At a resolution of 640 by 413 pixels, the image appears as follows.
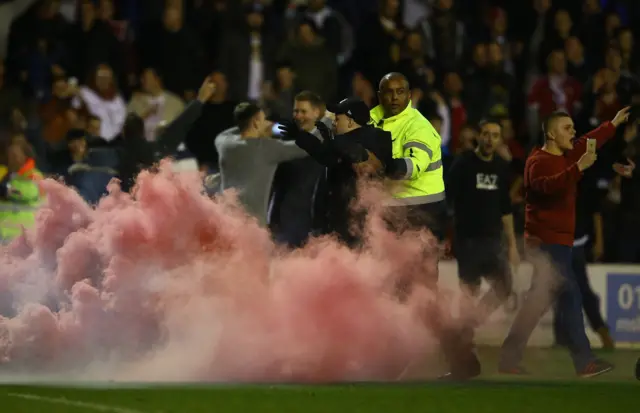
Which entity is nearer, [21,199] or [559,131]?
[559,131]

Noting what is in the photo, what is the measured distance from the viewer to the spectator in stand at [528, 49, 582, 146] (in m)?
16.6

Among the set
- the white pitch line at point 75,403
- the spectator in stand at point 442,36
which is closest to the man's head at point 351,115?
the white pitch line at point 75,403

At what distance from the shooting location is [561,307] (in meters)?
10.6

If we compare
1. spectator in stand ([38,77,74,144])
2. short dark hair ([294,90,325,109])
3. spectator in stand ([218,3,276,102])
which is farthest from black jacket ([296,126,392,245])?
spectator in stand ([38,77,74,144])

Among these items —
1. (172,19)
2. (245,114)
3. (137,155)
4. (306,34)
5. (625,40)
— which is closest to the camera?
(245,114)

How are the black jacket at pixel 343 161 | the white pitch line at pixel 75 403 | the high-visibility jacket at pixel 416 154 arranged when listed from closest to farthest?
the white pitch line at pixel 75 403
the black jacket at pixel 343 161
the high-visibility jacket at pixel 416 154

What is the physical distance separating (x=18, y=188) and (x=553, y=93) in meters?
6.67

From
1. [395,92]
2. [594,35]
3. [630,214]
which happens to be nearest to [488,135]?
[395,92]

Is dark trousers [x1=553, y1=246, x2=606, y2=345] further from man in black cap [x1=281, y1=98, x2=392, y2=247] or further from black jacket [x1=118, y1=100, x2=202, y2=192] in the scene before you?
black jacket [x1=118, y1=100, x2=202, y2=192]

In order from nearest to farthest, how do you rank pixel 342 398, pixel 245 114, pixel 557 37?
1. pixel 342 398
2. pixel 245 114
3. pixel 557 37

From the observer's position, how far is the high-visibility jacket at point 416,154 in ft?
31.2

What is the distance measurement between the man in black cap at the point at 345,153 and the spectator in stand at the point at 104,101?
20.0ft

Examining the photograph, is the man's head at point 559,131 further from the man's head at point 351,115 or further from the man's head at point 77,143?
the man's head at point 77,143

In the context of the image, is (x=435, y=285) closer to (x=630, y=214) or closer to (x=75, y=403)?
(x=75, y=403)
